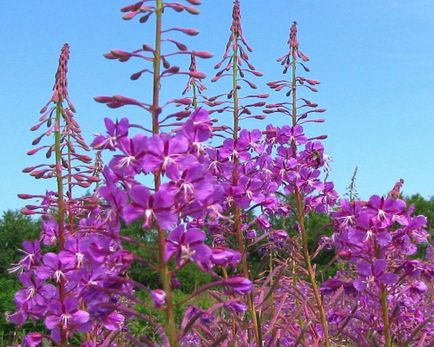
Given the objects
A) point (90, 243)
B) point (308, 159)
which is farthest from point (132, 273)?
point (90, 243)

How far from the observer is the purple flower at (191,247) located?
3043 millimetres

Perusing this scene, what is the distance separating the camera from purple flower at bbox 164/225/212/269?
304 centimetres

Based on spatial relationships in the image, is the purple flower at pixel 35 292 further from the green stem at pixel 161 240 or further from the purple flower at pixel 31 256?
the green stem at pixel 161 240

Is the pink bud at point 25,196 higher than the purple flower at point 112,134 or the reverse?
the reverse

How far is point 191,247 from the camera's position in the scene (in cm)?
307

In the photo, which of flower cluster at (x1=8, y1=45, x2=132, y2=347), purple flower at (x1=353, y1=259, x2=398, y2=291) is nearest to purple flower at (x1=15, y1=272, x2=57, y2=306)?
flower cluster at (x1=8, y1=45, x2=132, y2=347)

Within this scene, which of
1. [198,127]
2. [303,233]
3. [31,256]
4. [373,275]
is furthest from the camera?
[303,233]

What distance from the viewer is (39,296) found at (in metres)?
4.15

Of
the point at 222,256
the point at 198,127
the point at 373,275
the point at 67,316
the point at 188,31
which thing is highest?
the point at 188,31

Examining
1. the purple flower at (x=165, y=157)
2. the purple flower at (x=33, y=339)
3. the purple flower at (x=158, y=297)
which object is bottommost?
the purple flower at (x=33, y=339)

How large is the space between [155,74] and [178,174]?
21.6 inches

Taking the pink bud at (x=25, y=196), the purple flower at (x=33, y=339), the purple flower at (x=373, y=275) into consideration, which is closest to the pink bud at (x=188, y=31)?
the pink bud at (x=25, y=196)

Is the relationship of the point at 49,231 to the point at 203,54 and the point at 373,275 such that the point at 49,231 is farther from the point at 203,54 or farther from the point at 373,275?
the point at 373,275

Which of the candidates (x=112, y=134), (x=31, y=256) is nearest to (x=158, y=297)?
(x=112, y=134)
